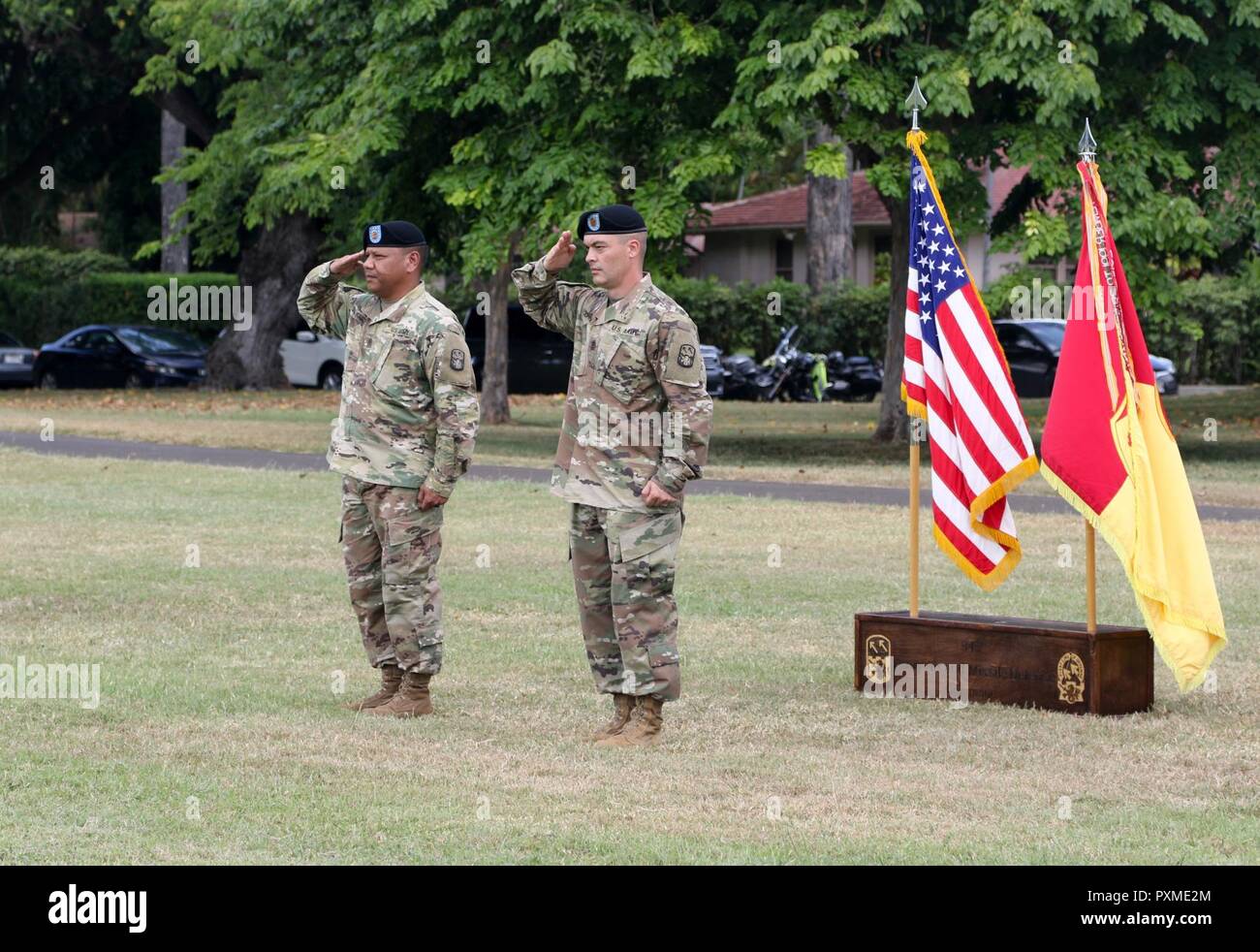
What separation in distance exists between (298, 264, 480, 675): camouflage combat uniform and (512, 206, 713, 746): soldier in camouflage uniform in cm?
54

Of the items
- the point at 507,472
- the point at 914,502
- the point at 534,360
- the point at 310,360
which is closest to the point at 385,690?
the point at 914,502

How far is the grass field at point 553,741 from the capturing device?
21.9 ft

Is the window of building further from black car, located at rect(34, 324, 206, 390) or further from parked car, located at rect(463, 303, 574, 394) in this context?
black car, located at rect(34, 324, 206, 390)

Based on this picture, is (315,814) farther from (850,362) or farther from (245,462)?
(850,362)

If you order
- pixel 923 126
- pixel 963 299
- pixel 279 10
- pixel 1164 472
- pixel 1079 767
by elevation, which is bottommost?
pixel 1079 767

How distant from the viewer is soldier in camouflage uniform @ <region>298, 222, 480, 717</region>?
28.2 ft

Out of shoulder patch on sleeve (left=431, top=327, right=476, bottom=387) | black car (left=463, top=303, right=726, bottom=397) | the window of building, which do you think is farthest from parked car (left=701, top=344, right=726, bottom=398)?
shoulder patch on sleeve (left=431, top=327, right=476, bottom=387)

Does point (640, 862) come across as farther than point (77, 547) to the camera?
No

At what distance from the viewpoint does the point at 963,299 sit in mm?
9555

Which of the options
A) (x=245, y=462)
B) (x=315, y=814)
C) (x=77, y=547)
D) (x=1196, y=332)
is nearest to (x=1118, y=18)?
(x=1196, y=332)

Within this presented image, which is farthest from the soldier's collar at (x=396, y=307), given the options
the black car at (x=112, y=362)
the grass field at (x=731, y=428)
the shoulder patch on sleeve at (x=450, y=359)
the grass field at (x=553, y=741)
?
the black car at (x=112, y=362)

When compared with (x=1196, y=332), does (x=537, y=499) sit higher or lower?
lower

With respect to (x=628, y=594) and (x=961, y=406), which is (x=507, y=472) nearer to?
(x=961, y=406)

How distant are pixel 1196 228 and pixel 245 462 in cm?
1076
